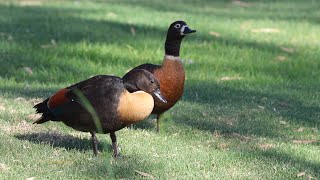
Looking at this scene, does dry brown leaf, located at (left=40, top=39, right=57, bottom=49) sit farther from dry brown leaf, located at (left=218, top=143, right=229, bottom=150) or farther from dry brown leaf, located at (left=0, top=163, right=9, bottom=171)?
dry brown leaf, located at (left=0, top=163, right=9, bottom=171)

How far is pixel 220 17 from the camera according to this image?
1775cm

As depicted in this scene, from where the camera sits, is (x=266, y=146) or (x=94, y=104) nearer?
(x=94, y=104)

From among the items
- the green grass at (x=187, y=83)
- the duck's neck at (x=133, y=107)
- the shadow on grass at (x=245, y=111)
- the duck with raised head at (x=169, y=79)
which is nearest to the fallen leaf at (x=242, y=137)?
the green grass at (x=187, y=83)

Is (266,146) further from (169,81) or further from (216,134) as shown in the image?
(169,81)

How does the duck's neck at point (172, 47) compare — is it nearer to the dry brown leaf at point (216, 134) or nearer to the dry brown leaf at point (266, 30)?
the dry brown leaf at point (216, 134)

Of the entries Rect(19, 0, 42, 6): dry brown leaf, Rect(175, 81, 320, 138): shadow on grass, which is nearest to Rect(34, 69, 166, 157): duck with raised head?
Rect(175, 81, 320, 138): shadow on grass

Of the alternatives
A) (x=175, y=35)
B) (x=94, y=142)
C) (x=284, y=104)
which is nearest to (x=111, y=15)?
(x=284, y=104)

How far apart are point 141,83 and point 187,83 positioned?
4802mm

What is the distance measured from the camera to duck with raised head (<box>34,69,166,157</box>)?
6898 millimetres

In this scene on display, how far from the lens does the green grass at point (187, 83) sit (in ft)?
23.5

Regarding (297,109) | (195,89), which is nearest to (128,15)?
(195,89)

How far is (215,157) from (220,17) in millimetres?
10551

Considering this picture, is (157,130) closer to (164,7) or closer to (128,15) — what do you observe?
(128,15)

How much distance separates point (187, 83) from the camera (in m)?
11.8
